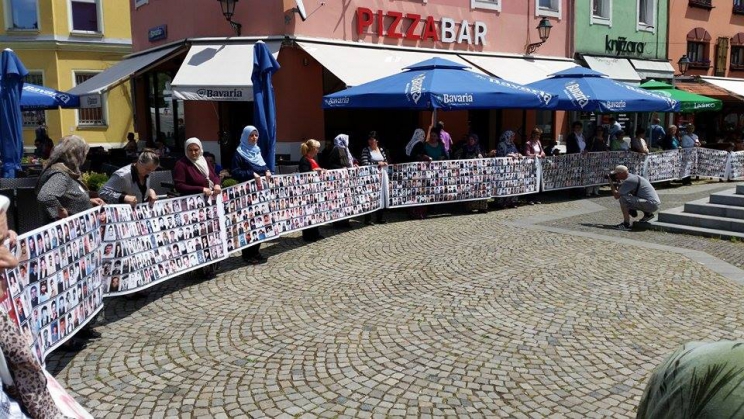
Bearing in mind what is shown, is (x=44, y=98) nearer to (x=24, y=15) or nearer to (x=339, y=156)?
(x=339, y=156)

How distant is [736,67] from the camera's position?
90.1ft

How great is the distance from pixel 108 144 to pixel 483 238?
2122 centimetres

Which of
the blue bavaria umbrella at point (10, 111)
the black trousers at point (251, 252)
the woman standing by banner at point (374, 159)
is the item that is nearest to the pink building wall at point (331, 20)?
the woman standing by banner at point (374, 159)

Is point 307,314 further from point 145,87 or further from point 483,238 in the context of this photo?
point 145,87

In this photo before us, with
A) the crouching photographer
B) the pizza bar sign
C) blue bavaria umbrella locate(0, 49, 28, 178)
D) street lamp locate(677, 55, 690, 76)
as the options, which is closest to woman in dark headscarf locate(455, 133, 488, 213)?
the crouching photographer

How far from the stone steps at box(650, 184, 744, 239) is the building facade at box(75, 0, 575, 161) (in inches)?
281

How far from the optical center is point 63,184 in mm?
5445

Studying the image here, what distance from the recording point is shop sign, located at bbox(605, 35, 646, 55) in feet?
73.2

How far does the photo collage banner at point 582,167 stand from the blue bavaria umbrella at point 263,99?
21.5 ft

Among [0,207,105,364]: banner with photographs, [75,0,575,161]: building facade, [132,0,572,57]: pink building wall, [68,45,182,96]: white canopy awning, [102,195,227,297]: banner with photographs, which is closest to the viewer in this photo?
[0,207,105,364]: banner with photographs

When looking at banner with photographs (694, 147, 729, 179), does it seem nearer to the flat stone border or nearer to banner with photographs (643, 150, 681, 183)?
banner with photographs (643, 150, 681, 183)

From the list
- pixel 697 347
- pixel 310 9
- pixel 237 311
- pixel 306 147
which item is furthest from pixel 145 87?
pixel 697 347

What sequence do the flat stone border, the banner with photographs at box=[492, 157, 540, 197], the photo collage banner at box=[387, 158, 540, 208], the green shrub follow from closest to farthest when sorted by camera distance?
the flat stone border
the green shrub
the photo collage banner at box=[387, 158, 540, 208]
the banner with photographs at box=[492, 157, 540, 197]

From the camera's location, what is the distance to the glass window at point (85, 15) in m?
26.4
